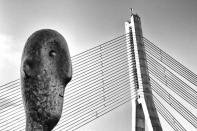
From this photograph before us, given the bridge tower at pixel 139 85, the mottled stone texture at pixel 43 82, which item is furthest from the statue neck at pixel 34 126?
the bridge tower at pixel 139 85

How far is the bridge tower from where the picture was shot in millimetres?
8375

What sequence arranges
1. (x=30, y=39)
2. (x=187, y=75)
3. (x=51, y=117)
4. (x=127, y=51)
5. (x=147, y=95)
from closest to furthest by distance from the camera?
1. (x=51, y=117)
2. (x=30, y=39)
3. (x=147, y=95)
4. (x=127, y=51)
5. (x=187, y=75)

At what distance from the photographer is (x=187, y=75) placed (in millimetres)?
10617

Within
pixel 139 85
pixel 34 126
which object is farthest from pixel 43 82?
pixel 139 85

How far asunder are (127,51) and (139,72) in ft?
3.46

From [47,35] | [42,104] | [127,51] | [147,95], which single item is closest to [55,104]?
[42,104]

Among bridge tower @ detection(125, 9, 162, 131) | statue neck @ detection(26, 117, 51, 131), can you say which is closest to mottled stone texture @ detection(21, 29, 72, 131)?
statue neck @ detection(26, 117, 51, 131)

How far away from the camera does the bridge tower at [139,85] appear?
8.38 meters

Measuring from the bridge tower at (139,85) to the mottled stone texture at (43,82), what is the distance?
22.1 ft

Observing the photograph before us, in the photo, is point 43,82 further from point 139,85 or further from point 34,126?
point 139,85

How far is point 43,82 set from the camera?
4.86 feet

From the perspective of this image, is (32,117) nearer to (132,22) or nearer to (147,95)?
(147,95)

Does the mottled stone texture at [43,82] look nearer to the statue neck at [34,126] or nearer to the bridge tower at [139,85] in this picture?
the statue neck at [34,126]

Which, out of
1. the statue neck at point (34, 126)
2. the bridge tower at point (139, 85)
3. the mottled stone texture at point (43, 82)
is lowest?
the statue neck at point (34, 126)
